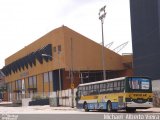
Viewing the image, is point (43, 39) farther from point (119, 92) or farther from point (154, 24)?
point (119, 92)

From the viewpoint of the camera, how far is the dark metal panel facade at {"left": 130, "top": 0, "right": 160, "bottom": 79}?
5775 centimetres

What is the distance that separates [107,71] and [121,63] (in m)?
3.39

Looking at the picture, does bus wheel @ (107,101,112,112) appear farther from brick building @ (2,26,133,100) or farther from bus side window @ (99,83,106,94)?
brick building @ (2,26,133,100)

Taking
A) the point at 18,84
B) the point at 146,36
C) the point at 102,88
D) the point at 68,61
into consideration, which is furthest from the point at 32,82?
the point at 102,88

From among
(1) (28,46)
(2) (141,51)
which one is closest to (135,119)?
(2) (141,51)

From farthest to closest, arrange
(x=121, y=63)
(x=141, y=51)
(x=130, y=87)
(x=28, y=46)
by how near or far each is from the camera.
Result: (x=28, y=46), (x=121, y=63), (x=141, y=51), (x=130, y=87)

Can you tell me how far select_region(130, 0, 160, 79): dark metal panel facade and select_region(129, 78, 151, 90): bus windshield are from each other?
21.3m

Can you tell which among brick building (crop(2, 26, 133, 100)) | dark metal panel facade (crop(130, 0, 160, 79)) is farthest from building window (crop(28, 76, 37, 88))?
dark metal panel facade (crop(130, 0, 160, 79))

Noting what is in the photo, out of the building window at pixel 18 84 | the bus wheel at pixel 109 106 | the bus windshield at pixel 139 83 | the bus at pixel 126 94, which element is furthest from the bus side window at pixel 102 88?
the building window at pixel 18 84

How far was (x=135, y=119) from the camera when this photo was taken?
2583 centimetres

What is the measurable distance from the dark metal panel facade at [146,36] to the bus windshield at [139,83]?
21.3 meters

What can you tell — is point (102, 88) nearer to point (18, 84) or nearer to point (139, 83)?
point (139, 83)

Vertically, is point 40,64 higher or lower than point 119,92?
higher

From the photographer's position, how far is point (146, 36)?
6050 cm
